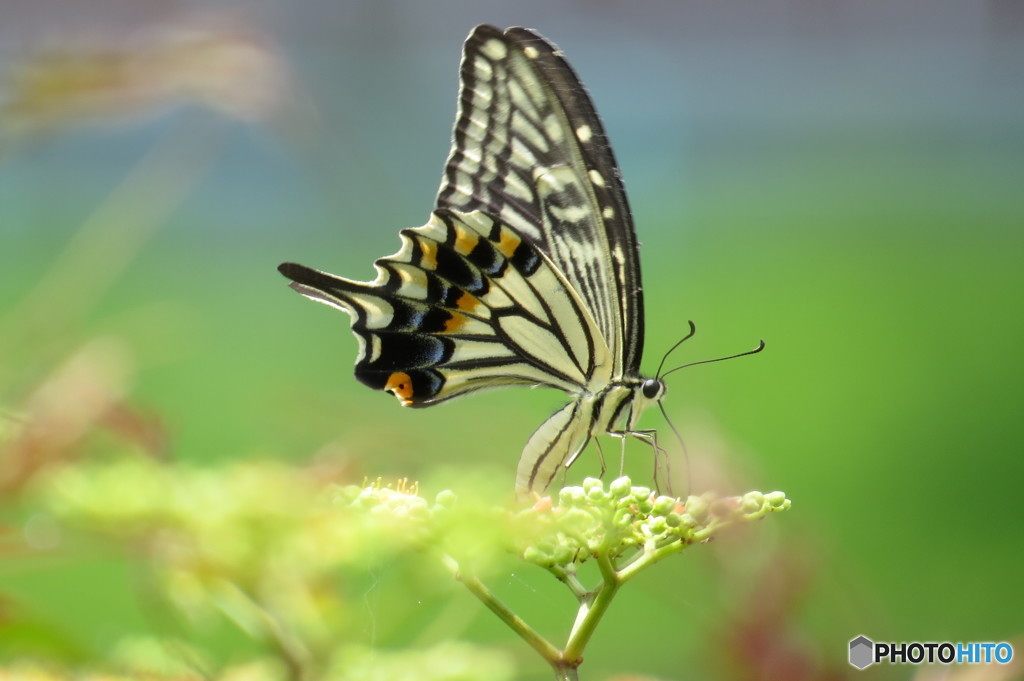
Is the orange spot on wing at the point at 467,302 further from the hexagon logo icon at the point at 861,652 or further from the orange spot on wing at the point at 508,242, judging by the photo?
the hexagon logo icon at the point at 861,652

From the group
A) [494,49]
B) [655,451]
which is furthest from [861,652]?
[494,49]

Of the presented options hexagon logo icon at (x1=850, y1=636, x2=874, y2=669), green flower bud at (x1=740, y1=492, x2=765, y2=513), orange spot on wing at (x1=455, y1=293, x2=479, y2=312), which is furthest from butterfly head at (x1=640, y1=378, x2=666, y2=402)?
green flower bud at (x1=740, y1=492, x2=765, y2=513)

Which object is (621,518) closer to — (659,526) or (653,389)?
(659,526)

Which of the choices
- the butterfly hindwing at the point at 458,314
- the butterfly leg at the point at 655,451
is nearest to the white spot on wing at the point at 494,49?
the butterfly hindwing at the point at 458,314

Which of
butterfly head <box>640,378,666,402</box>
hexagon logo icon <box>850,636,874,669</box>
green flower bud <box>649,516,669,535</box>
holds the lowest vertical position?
hexagon logo icon <box>850,636,874,669</box>

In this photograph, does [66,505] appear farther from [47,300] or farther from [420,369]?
[420,369]

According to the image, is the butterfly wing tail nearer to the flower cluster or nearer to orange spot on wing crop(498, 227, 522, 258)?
orange spot on wing crop(498, 227, 522, 258)

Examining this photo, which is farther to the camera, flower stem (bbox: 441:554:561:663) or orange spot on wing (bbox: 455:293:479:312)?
orange spot on wing (bbox: 455:293:479:312)
